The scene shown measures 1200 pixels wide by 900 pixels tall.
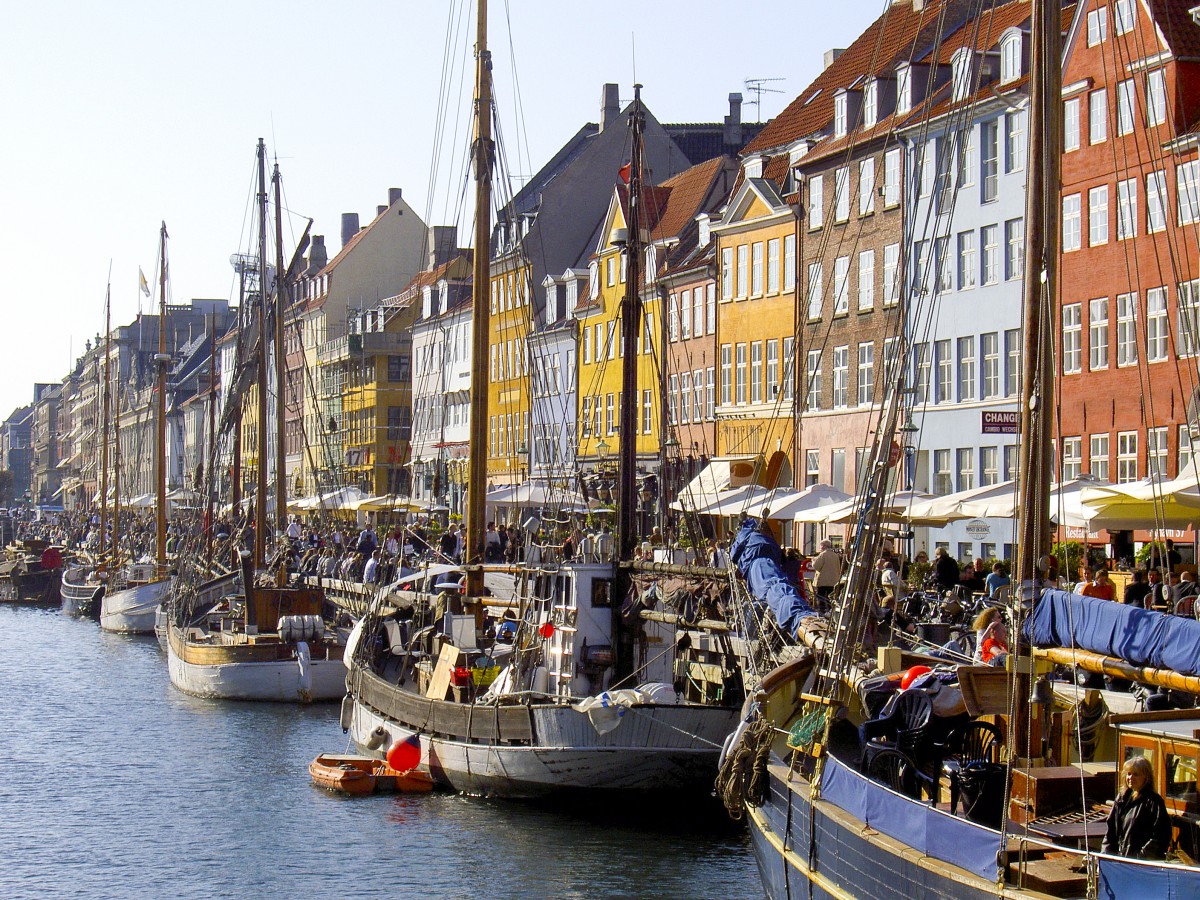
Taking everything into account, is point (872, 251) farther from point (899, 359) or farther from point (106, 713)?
point (899, 359)

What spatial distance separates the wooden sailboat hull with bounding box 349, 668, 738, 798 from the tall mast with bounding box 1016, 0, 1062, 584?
10.8 meters

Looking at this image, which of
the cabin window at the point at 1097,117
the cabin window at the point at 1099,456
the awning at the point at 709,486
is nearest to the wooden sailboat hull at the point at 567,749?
the awning at the point at 709,486

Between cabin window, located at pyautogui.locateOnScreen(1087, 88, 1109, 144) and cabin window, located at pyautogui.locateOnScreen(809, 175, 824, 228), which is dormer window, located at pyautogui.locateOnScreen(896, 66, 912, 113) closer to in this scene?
cabin window, located at pyautogui.locateOnScreen(809, 175, 824, 228)

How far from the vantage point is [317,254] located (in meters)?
130

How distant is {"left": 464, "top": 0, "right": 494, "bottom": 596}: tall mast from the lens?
119 ft

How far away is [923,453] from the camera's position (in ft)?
174

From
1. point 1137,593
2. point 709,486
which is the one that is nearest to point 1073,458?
point 709,486

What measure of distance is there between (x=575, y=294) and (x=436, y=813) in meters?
54.4

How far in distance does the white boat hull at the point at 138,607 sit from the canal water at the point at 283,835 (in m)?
30.4

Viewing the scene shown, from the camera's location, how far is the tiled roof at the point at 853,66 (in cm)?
5603

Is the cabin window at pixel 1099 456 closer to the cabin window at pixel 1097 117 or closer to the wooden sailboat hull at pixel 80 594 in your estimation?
the cabin window at pixel 1097 117

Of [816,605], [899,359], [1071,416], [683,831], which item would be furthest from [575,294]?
[899,359]

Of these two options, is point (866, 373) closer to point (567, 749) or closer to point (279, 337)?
point (279, 337)

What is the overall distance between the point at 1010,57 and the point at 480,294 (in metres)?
20.2
